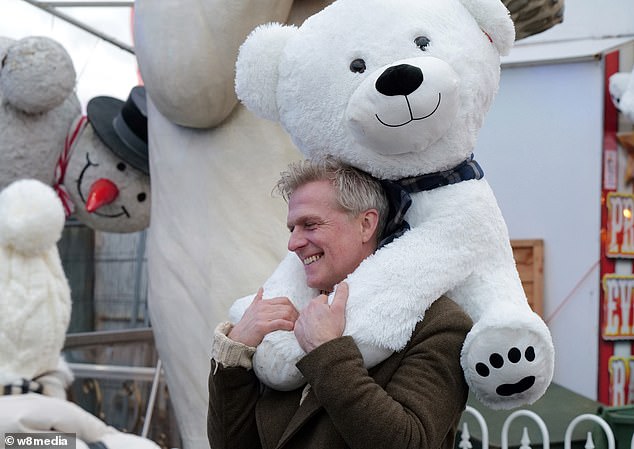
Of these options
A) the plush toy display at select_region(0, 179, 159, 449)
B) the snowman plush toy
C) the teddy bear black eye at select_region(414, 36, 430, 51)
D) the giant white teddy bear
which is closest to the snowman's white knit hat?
the plush toy display at select_region(0, 179, 159, 449)

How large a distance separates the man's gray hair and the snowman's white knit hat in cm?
175

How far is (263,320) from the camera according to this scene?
135 cm

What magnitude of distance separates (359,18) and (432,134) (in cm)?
22

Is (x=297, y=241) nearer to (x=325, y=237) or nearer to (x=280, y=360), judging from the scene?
(x=325, y=237)

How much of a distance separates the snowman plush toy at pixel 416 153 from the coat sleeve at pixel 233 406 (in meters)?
0.06

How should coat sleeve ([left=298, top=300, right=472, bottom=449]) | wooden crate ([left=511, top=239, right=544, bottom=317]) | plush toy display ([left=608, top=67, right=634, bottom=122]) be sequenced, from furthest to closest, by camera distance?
wooden crate ([left=511, top=239, right=544, bottom=317])
plush toy display ([left=608, top=67, right=634, bottom=122])
coat sleeve ([left=298, top=300, right=472, bottom=449])

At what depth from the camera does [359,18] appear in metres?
1.35

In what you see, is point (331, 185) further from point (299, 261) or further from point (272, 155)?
point (272, 155)

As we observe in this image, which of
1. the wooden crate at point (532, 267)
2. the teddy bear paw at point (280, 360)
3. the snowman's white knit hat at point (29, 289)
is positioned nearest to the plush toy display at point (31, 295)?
the snowman's white knit hat at point (29, 289)

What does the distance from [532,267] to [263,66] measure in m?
4.63

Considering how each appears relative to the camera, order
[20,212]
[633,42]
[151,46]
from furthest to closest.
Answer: [633,42] < [20,212] < [151,46]

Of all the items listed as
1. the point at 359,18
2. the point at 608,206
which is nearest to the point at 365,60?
the point at 359,18

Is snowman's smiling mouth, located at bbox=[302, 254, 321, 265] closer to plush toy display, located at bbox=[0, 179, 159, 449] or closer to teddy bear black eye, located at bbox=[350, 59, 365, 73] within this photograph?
teddy bear black eye, located at bbox=[350, 59, 365, 73]

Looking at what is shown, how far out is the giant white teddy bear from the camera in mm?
2061
